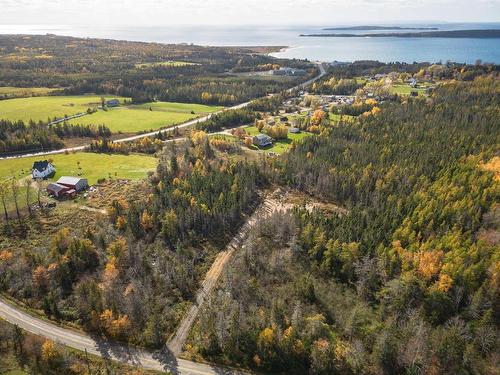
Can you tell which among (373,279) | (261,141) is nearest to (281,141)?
(261,141)

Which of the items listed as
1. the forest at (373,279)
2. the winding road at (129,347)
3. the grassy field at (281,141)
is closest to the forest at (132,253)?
the winding road at (129,347)

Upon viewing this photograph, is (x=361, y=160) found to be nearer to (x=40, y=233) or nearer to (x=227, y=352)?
(x=227, y=352)

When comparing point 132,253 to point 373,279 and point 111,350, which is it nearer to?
point 111,350

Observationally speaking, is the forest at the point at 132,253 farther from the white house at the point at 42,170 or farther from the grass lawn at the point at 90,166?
the white house at the point at 42,170

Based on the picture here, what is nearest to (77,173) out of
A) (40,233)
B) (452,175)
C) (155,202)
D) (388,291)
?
(40,233)

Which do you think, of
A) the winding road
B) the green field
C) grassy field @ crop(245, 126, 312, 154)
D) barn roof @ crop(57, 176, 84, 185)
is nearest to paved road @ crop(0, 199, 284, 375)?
the winding road

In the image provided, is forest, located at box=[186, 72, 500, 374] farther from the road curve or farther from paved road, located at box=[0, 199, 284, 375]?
the road curve
